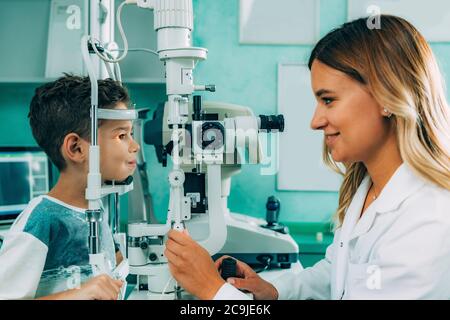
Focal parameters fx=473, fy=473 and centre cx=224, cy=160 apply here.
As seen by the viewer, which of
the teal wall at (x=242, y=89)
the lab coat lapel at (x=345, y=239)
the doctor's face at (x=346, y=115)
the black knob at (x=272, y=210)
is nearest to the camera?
the doctor's face at (x=346, y=115)

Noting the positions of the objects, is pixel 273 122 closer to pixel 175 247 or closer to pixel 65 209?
pixel 175 247

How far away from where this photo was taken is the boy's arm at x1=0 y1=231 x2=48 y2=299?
32.5 inches

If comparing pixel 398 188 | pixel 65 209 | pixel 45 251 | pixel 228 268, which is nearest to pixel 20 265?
pixel 45 251

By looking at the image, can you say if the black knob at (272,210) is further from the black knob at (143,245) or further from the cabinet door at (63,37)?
the cabinet door at (63,37)

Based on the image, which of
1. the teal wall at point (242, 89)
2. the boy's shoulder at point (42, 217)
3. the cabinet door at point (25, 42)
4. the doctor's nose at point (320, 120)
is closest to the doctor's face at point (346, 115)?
the doctor's nose at point (320, 120)

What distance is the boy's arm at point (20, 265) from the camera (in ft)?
2.71

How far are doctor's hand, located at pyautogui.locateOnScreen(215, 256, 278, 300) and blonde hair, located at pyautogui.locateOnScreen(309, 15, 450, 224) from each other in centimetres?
39

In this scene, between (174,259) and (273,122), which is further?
(273,122)

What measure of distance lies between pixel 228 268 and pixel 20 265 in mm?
395

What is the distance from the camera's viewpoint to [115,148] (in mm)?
1053

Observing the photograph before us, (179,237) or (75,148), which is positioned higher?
(75,148)

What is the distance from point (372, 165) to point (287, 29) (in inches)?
38.9

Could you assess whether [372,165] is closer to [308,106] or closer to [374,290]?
[374,290]
